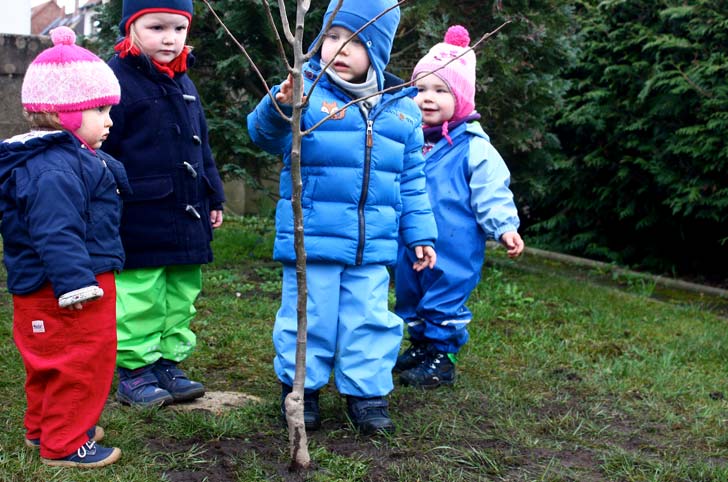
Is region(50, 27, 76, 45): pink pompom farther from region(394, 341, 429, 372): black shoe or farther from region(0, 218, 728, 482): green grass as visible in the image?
region(394, 341, 429, 372): black shoe

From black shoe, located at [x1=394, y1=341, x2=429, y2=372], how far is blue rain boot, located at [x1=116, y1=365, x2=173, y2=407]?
117cm

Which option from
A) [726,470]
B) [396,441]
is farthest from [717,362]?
[396,441]

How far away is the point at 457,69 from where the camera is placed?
407cm

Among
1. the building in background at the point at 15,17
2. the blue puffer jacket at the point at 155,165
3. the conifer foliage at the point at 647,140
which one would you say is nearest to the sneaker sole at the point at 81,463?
the blue puffer jacket at the point at 155,165

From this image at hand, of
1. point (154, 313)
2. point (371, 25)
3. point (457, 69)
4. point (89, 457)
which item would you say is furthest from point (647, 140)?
point (89, 457)

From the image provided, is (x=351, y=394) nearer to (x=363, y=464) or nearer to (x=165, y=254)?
(x=363, y=464)

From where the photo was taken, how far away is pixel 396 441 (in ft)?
10.1

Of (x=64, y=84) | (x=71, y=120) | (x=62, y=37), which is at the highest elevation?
(x=62, y=37)

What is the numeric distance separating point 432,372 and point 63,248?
193 centimetres

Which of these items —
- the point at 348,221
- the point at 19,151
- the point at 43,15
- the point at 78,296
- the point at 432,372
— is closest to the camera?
the point at 78,296

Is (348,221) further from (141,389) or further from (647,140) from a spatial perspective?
(647,140)

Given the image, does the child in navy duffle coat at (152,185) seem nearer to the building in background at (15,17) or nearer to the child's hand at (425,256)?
the child's hand at (425,256)

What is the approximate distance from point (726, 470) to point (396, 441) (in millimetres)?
1147

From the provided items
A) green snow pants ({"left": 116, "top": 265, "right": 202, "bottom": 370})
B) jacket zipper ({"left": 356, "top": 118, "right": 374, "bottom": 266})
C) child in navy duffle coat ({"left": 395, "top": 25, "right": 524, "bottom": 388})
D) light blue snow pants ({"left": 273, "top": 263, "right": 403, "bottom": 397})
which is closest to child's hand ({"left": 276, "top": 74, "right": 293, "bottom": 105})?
jacket zipper ({"left": 356, "top": 118, "right": 374, "bottom": 266})
